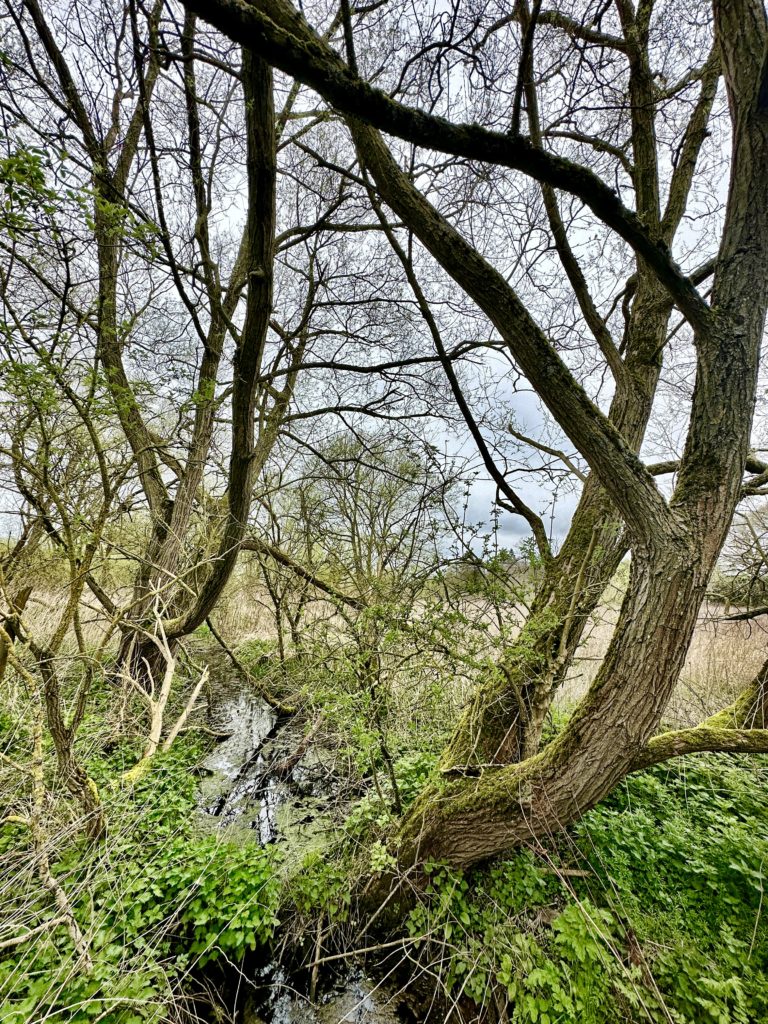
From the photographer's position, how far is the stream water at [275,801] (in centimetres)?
257

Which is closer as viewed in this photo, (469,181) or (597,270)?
(469,181)

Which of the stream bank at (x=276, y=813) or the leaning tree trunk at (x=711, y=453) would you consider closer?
the leaning tree trunk at (x=711, y=453)

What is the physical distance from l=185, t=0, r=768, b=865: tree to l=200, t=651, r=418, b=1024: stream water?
2.87 ft

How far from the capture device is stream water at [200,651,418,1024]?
8.44 ft

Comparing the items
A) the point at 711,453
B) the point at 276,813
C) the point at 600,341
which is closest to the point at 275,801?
the point at 276,813

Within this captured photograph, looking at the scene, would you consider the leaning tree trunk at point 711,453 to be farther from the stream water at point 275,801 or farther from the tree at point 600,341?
the stream water at point 275,801

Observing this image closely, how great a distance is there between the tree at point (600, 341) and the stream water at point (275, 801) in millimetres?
874

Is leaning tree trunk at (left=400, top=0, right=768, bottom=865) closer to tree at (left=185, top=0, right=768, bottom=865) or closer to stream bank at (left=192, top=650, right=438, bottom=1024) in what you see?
tree at (left=185, top=0, right=768, bottom=865)

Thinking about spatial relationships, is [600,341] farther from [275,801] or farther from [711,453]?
[275,801]

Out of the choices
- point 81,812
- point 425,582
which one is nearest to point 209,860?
point 81,812

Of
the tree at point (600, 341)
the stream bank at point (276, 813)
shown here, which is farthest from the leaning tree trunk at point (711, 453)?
the stream bank at point (276, 813)

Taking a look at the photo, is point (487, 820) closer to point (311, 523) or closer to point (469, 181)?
point (311, 523)

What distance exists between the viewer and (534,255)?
10.8 feet

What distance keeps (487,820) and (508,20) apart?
467cm
